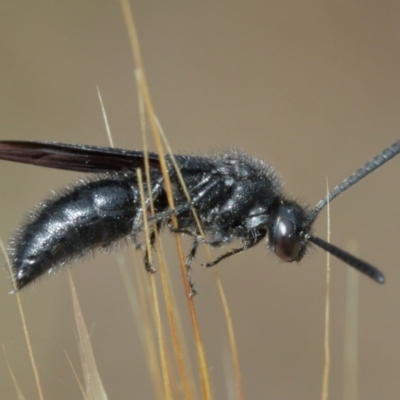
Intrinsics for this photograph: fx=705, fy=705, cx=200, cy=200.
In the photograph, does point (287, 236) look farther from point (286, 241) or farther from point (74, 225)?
point (74, 225)

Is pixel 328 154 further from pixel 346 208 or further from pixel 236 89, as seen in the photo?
pixel 236 89

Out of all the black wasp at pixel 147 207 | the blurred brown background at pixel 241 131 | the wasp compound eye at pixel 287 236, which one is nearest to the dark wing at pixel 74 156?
the black wasp at pixel 147 207

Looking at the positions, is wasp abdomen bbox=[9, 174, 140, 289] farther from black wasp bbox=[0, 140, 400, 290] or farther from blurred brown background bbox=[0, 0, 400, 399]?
blurred brown background bbox=[0, 0, 400, 399]

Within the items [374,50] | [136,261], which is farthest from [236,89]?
[136,261]

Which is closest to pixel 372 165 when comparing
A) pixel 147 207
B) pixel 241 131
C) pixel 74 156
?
pixel 147 207

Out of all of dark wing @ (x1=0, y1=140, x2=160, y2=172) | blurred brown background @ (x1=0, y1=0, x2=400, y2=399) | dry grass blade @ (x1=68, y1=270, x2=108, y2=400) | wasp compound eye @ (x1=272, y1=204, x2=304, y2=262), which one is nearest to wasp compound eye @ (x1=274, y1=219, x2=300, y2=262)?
wasp compound eye @ (x1=272, y1=204, x2=304, y2=262)

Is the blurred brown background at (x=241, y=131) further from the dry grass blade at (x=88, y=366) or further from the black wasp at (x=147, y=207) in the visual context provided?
the dry grass blade at (x=88, y=366)
